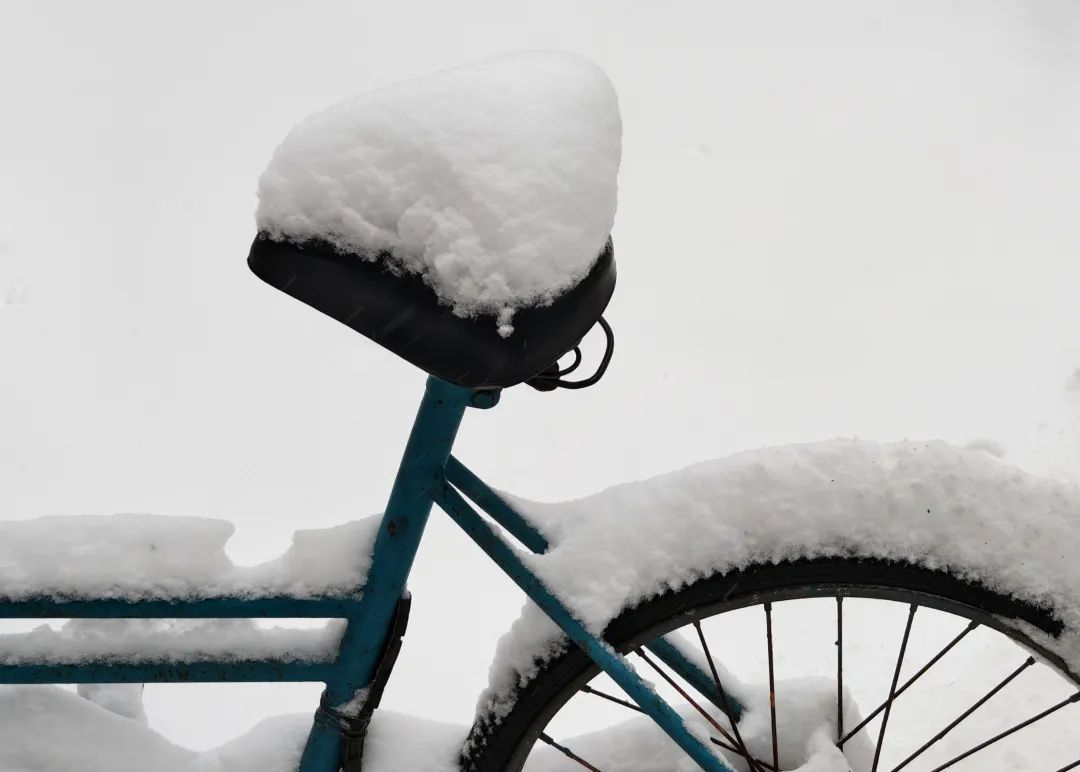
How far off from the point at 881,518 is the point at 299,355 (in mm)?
1503

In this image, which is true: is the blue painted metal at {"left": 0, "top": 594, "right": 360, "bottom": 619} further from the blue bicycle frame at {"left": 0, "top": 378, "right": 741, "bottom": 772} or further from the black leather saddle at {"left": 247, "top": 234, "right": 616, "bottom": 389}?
the black leather saddle at {"left": 247, "top": 234, "right": 616, "bottom": 389}

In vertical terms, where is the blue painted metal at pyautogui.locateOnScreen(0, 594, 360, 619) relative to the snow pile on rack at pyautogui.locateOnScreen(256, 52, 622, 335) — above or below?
below

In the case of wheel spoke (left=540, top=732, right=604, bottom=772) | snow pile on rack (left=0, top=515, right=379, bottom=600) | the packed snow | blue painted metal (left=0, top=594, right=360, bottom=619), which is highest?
snow pile on rack (left=0, top=515, right=379, bottom=600)

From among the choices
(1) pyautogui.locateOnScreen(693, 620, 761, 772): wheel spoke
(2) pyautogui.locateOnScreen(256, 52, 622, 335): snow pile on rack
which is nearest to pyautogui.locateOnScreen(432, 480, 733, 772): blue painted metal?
(1) pyautogui.locateOnScreen(693, 620, 761, 772): wheel spoke

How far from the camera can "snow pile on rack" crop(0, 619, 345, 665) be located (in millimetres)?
834

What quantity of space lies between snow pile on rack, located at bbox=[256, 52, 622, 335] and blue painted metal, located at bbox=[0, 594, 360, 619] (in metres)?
0.34

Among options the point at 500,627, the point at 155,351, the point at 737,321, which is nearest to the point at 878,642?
the point at 500,627

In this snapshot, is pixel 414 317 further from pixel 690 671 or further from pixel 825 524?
pixel 690 671

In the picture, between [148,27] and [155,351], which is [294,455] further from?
[148,27]

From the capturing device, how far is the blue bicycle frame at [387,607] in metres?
0.79

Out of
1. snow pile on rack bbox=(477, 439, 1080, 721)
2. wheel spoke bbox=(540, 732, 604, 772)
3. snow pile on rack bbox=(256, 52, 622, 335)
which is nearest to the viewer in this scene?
snow pile on rack bbox=(256, 52, 622, 335)

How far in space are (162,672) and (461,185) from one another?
20.8 inches

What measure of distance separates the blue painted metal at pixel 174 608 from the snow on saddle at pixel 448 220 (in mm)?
301

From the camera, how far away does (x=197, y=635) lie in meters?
0.86
